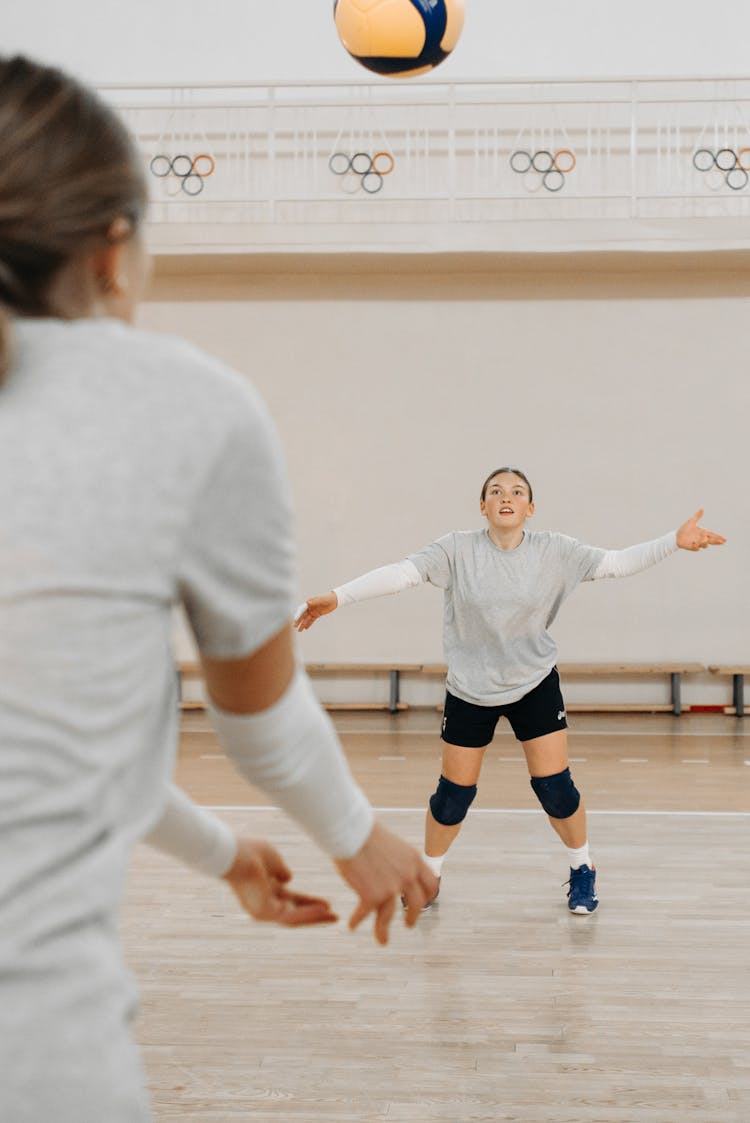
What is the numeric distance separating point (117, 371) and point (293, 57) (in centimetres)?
1059

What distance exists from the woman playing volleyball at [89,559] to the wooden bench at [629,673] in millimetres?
8632

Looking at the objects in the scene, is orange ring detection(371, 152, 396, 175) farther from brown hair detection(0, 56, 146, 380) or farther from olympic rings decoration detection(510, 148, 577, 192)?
brown hair detection(0, 56, 146, 380)

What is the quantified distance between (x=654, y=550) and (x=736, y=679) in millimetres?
5559

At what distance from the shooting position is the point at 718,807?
6227mm

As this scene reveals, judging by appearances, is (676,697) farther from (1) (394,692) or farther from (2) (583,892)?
(2) (583,892)

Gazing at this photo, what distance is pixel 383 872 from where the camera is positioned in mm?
1088

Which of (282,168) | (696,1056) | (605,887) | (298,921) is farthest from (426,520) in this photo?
(298,921)

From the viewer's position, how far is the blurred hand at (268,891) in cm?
122

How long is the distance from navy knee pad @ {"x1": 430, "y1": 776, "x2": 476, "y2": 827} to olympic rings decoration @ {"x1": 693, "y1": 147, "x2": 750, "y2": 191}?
22.7 ft

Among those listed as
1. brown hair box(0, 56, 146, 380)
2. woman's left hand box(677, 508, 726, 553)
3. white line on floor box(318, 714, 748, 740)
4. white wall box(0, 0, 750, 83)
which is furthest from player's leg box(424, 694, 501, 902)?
white wall box(0, 0, 750, 83)

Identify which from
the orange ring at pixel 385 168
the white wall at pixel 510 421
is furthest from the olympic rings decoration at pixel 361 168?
the white wall at pixel 510 421

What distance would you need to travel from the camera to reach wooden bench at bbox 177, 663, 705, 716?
943 cm

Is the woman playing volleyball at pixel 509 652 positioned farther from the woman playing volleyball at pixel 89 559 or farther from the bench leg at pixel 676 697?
the bench leg at pixel 676 697

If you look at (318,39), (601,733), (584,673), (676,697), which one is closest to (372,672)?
(584,673)
